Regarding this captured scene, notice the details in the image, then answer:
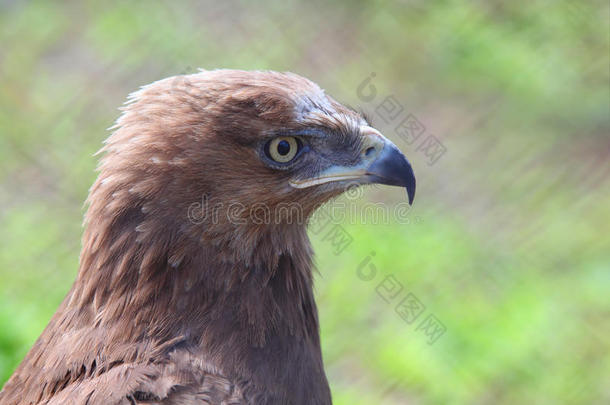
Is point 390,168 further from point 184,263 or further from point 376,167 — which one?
point 184,263

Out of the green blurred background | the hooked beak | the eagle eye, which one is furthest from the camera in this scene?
the green blurred background

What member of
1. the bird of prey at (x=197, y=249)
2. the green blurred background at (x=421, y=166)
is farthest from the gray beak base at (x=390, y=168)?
the green blurred background at (x=421, y=166)

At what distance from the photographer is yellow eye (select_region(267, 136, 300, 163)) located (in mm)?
3094

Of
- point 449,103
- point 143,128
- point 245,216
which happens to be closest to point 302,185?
point 245,216

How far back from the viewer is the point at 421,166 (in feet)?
21.4

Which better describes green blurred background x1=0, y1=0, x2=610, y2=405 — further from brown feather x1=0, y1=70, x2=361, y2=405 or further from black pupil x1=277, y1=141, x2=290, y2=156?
black pupil x1=277, y1=141, x2=290, y2=156

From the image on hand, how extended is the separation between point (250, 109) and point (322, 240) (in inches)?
118

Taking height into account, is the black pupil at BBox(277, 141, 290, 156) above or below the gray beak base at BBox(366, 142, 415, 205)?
above

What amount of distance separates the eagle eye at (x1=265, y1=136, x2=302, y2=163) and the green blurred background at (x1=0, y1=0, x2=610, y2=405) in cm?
225

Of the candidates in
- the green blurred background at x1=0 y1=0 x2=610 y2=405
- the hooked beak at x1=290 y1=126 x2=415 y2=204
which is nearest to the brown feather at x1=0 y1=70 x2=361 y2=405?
the hooked beak at x1=290 y1=126 x2=415 y2=204

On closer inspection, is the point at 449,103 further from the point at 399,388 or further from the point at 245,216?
the point at 245,216

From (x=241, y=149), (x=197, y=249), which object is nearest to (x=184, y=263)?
(x=197, y=249)

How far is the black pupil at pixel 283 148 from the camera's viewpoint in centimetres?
310

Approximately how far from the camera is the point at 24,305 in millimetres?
5379
